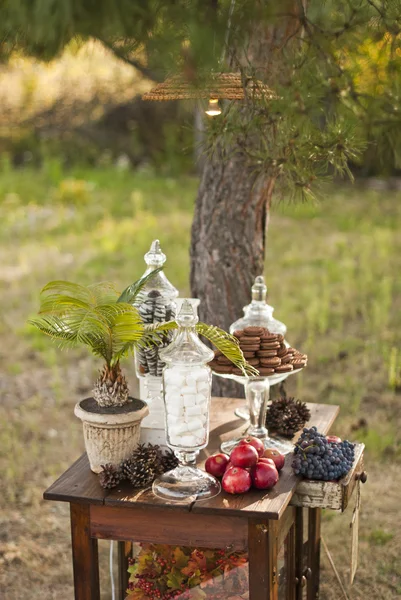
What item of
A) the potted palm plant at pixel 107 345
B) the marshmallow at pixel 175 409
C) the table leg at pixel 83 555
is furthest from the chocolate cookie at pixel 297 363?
the table leg at pixel 83 555

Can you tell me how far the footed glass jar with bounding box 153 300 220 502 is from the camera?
7.36 ft

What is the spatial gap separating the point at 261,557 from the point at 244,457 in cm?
25

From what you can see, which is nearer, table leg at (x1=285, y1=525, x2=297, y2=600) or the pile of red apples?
the pile of red apples

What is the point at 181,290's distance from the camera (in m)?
6.53

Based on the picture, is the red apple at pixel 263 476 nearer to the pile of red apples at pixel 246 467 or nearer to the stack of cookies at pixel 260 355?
the pile of red apples at pixel 246 467

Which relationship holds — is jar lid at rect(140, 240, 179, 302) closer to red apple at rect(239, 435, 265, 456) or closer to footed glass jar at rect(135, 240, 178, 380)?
footed glass jar at rect(135, 240, 178, 380)

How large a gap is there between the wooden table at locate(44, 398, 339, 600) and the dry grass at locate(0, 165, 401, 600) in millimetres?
908

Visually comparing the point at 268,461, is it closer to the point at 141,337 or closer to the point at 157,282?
the point at 141,337

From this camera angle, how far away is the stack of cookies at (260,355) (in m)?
2.47

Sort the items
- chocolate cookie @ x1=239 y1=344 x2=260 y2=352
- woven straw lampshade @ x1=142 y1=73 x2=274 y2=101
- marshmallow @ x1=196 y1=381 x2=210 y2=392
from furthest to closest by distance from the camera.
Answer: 1. chocolate cookie @ x1=239 y1=344 x2=260 y2=352
2. marshmallow @ x1=196 y1=381 x2=210 y2=392
3. woven straw lampshade @ x1=142 y1=73 x2=274 y2=101

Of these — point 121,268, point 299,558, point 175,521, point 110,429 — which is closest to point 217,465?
point 175,521

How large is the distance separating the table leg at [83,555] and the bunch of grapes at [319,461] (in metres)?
0.56

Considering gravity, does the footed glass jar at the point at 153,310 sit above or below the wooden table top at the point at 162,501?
above

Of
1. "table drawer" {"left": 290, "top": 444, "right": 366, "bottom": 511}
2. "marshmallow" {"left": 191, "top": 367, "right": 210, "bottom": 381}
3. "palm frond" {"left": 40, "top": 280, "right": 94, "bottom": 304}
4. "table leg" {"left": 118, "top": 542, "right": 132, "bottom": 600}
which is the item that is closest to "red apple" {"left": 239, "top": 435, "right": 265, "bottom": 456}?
"table drawer" {"left": 290, "top": 444, "right": 366, "bottom": 511}
